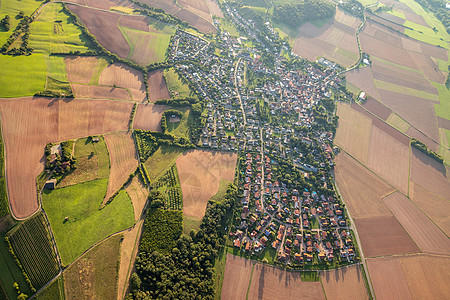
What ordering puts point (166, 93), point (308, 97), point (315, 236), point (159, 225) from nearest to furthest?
point (159, 225) < point (315, 236) < point (166, 93) < point (308, 97)

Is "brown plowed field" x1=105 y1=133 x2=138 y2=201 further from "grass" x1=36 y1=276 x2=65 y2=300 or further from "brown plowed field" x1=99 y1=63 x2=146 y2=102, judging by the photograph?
"grass" x1=36 y1=276 x2=65 y2=300

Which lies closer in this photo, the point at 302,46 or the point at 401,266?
the point at 401,266

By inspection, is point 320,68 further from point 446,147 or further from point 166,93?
point 166,93

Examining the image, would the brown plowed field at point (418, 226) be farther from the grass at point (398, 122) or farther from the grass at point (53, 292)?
the grass at point (53, 292)

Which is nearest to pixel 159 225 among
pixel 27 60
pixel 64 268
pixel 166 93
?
pixel 64 268

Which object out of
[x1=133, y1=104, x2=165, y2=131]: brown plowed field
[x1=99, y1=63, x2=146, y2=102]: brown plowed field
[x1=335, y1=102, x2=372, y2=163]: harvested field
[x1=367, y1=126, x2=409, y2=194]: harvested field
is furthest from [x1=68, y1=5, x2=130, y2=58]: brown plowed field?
[x1=367, y1=126, x2=409, y2=194]: harvested field

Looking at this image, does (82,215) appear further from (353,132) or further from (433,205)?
(433,205)

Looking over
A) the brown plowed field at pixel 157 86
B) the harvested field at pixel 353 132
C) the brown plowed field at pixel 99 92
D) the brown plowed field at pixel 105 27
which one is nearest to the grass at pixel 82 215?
the brown plowed field at pixel 99 92
